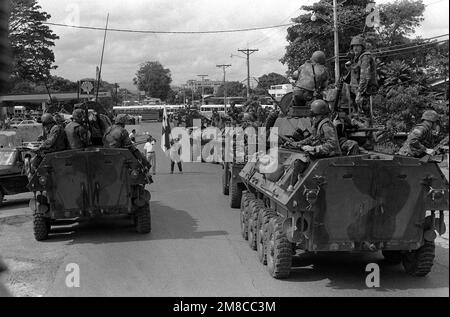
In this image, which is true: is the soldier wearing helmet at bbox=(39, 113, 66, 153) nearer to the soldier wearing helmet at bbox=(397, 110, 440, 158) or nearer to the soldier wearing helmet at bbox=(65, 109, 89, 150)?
the soldier wearing helmet at bbox=(65, 109, 89, 150)

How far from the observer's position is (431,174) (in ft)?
21.8

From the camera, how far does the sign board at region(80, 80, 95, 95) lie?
1127cm

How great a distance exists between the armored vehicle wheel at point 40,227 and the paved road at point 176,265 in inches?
6.7

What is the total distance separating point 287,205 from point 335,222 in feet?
2.04

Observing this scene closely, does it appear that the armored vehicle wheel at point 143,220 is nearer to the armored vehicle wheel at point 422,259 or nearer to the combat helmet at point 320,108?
the combat helmet at point 320,108

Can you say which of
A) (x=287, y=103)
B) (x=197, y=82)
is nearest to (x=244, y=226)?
(x=287, y=103)

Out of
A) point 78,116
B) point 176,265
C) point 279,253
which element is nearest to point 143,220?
point 78,116

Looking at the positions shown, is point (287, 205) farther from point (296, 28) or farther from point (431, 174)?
point (296, 28)

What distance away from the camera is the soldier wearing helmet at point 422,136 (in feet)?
22.5

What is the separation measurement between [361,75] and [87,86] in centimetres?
583

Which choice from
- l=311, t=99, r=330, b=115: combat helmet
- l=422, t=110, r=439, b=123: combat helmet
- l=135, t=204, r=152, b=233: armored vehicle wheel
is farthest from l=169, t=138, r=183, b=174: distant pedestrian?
l=422, t=110, r=439, b=123: combat helmet

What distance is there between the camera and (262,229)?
7.91m

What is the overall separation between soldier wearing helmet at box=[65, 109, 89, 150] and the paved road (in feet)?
5.54

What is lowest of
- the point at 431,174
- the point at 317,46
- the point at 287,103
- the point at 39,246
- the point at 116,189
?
the point at 39,246
